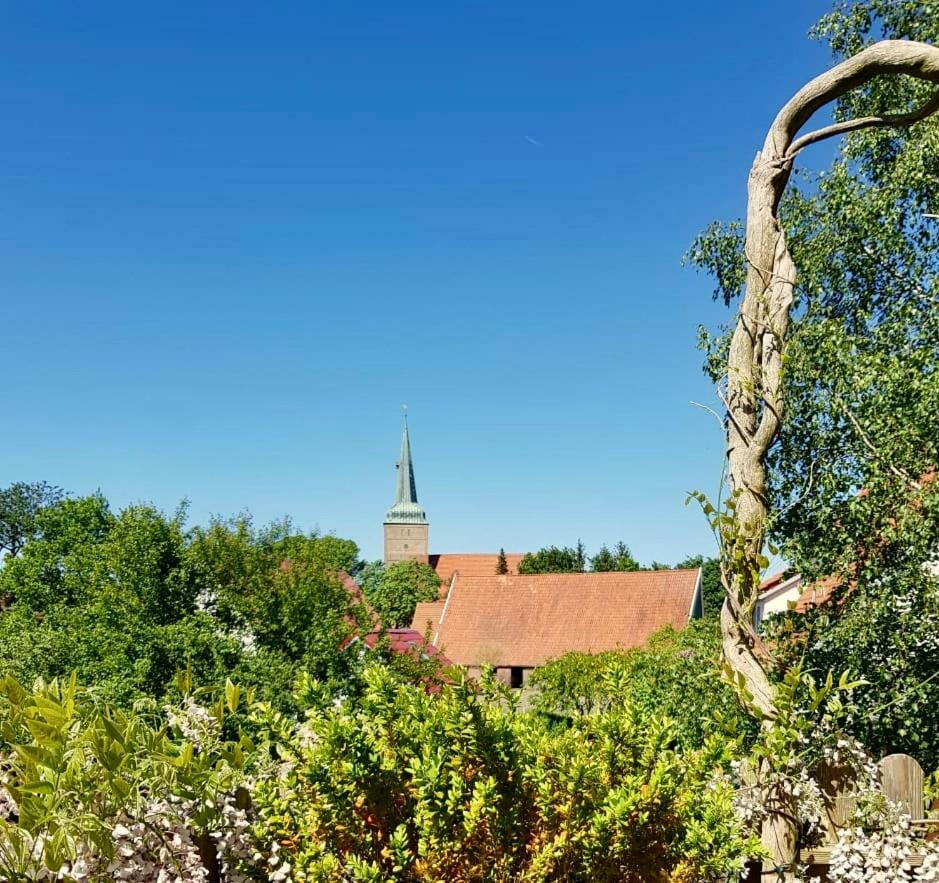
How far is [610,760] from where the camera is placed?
1.95 m

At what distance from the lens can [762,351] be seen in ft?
7.52

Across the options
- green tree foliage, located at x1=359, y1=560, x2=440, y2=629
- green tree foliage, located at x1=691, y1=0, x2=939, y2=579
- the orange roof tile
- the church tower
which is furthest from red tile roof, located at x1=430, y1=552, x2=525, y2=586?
green tree foliage, located at x1=691, y1=0, x2=939, y2=579

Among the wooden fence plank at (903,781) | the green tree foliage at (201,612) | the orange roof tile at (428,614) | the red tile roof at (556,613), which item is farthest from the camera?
the orange roof tile at (428,614)

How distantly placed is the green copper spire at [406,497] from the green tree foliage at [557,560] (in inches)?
1184

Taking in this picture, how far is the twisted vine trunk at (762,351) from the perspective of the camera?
7.22 ft

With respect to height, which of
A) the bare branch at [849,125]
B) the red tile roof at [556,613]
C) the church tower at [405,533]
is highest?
the church tower at [405,533]

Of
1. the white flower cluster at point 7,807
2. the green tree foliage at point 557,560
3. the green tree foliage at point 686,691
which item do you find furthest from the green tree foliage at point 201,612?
the green tree foliage at point 557,560

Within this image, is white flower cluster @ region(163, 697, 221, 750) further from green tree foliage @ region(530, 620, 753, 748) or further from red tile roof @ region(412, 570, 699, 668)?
red tile roof @ region(412, 570, 699, 668)

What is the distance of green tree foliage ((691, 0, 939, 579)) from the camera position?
561 cm

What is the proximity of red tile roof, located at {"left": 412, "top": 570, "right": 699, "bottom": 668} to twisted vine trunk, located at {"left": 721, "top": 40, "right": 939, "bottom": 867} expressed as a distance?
104ft

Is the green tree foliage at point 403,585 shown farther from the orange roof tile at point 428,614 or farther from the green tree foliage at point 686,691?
the green tree foliage at point 686,691

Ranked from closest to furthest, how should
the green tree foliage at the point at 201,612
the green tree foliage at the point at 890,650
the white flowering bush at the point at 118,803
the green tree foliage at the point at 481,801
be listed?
the white flowering bush at the point at 118,803 < the green tree foliage at the point at 481,801 < the green tree foliage at the point at 890,650 < the green tree foliage at the point at 201,612

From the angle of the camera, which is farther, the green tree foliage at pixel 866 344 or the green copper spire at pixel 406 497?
the green copper spire at pixel 406 497

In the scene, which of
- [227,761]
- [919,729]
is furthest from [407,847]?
[919,729]
